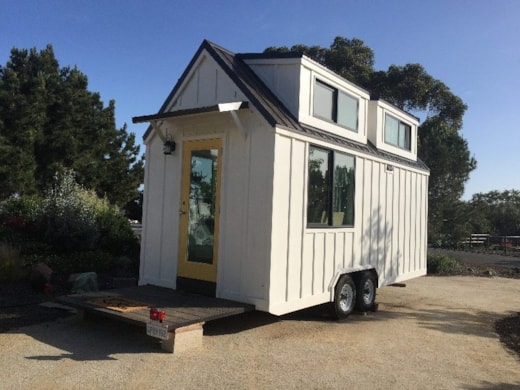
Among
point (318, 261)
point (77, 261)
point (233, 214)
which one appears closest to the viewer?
point (233, 214)

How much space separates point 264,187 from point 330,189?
141 cm

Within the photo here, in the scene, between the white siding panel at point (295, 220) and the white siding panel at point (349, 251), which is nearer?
the white siding panel at point (295, 220)

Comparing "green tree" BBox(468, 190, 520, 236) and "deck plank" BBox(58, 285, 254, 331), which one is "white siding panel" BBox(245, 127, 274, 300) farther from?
"green tree" BBox(468, 190, 520, 236)

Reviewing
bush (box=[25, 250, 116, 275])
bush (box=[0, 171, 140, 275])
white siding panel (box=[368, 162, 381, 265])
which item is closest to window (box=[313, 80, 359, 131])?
white siding panel (box=[368, 162, 381, 265])

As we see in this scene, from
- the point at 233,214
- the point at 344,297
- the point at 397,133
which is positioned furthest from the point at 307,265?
the point at 397,133

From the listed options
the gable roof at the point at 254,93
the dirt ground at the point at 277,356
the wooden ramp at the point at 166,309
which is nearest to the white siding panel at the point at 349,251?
the dirt ground at the point at 277,356

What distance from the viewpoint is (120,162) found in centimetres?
2112

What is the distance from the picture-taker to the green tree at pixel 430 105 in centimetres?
2655

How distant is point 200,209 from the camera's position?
7090 mm

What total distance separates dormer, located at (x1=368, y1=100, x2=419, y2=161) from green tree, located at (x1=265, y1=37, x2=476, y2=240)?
16.3 m

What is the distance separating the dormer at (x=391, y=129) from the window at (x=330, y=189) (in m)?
1.61

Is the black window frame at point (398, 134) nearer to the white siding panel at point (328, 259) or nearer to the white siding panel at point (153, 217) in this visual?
the white siding panel at point (328, 259)

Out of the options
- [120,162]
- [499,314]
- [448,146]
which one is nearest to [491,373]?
[499,314]

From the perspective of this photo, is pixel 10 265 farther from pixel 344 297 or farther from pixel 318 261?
pixel 344 297
